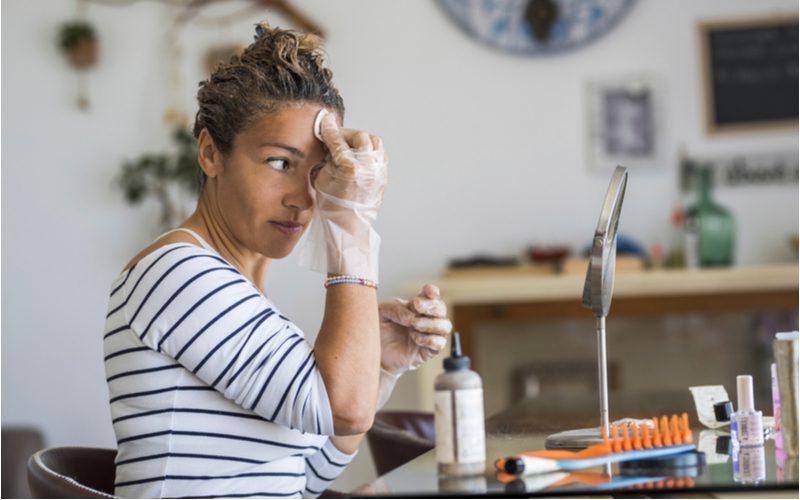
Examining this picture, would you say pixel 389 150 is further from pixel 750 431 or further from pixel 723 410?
pixel 750 431

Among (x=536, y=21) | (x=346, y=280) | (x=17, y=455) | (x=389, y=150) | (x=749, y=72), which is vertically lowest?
(x=17, y=455)

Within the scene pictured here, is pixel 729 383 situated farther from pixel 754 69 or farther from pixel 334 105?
pixel 334 105

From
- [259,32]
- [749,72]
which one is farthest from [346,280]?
[749,72]

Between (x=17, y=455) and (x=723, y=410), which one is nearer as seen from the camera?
(x=723, y=410)

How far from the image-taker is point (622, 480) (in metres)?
1.18

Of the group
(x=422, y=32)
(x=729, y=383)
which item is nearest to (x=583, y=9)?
(x=422, y=32)

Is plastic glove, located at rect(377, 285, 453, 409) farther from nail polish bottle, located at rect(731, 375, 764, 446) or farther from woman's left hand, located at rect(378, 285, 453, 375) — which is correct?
nail polish bottle, located at rect(731, 375, 764, 446)

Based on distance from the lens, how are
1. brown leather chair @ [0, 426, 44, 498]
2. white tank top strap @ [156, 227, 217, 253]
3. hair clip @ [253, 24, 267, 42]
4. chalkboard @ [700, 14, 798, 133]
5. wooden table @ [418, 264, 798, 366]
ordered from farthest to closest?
chalkboard @ [700, 14, 798, 133] → wooden table @ [418, 264, 798, 366] → brown leather chair @ [0, 426, 44, 498] → hair clip @ [253, 24, 267, 42] → white tank top strap @ [156, 227, 217, 253]

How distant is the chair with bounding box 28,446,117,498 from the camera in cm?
130

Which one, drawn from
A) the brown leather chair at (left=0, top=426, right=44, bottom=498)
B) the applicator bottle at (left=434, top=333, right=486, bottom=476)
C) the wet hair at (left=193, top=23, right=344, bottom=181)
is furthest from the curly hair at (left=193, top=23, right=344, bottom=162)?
the brown leather chair at (left=0, top=426, right=44, bottom=498)

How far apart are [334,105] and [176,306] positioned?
1.34ft

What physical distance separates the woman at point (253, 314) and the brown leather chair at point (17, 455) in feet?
6.41

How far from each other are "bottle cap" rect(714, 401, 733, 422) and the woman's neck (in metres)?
0.76

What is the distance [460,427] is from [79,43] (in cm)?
321
